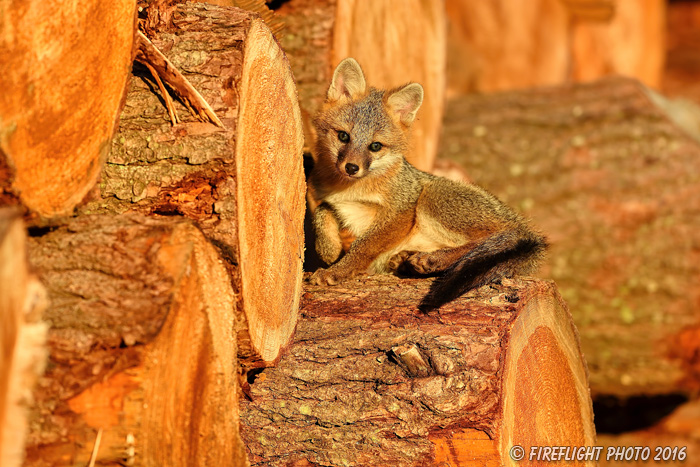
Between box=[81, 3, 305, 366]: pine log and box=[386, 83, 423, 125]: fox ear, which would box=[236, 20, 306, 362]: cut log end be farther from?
box=[386, 83, 423, 125]: fox ear

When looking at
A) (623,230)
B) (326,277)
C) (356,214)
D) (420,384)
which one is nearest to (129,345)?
(420,384)

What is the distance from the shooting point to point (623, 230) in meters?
7.16

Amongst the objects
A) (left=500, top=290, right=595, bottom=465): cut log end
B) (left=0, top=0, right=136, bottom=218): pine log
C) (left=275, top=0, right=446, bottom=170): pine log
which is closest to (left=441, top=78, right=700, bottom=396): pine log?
(left=275, top=0, right=446, bottom=170): pine log

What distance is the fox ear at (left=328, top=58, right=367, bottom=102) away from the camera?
4968 millimetres

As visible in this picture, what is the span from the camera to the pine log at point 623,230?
7047 mm

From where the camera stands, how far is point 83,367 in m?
2.39

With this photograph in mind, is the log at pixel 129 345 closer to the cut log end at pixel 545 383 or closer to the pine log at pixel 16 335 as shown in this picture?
the pine log at pixel 16 335

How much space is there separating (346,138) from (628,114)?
3971 mm

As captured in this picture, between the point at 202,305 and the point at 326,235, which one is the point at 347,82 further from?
the point at 202,305

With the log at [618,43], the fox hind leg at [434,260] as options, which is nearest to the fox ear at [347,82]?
the fox hind leg at [434,260]

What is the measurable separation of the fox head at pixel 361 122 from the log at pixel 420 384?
1.62 m

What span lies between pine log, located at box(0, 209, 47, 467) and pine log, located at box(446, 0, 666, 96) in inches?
323

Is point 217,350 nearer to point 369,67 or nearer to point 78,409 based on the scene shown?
point 78,409

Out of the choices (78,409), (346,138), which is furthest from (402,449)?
(346,138)
